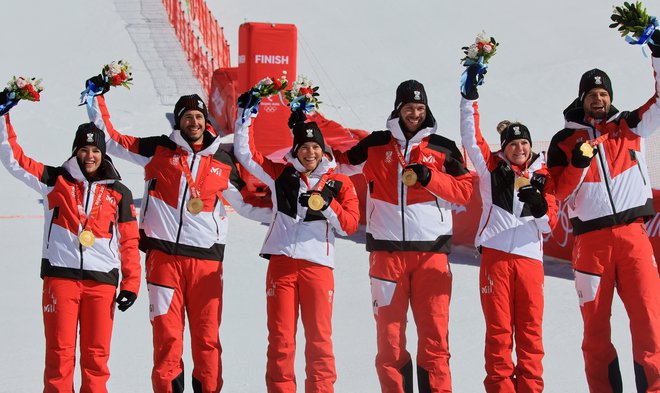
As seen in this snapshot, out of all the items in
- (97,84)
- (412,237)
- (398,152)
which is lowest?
(412,237)

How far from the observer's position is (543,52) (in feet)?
76.8

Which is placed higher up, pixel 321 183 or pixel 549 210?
pixel 321 183

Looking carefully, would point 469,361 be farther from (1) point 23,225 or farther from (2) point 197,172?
(1) point 23,225

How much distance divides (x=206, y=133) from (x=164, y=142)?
0.91 feet

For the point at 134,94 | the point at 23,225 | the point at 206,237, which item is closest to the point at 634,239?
the point at 206,237

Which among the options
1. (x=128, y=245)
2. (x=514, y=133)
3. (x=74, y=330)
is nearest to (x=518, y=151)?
(x=514, y=133)

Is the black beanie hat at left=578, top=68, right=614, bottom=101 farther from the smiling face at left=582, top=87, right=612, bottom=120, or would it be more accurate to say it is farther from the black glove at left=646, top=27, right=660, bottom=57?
the black glove at left=646, top=27, right=660, bottom=57

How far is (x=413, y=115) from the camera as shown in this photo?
20.4ft

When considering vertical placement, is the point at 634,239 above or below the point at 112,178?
below

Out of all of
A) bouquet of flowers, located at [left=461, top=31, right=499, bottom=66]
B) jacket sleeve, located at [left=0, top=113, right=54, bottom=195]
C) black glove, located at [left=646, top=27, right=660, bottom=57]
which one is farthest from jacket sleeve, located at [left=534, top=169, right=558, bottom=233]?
jacket sleeve, located at [left=0, top=113, right=54, bottom=195]

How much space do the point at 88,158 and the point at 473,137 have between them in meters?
2.38

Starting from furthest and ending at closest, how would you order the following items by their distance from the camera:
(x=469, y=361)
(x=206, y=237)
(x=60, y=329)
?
(x=469, y=361) → (x=206, y=237) → (x=60, y=329)

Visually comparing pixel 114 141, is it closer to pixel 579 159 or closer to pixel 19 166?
pixel 19 166

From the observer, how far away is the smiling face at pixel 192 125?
6285mm
